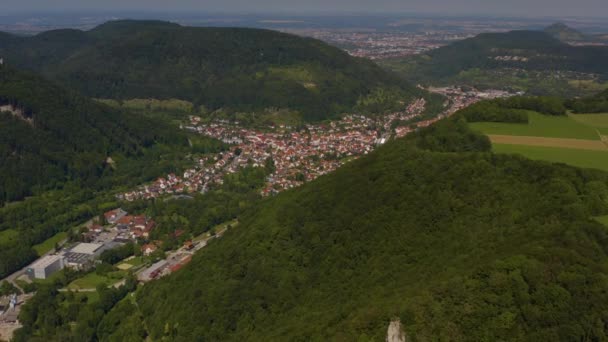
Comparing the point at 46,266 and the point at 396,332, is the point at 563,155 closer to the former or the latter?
the point at 396,332

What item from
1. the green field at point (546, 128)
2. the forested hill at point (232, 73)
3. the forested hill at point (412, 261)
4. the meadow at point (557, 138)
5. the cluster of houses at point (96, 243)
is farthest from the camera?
the forested hill at point (232, 73)

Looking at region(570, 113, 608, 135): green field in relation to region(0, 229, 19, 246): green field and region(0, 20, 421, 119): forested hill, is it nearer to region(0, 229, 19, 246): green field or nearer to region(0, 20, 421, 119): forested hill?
region(0, 229, 19, 246): green field

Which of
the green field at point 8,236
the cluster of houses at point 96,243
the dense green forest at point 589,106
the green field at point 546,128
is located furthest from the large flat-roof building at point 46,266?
the dense green forest at point 589,106

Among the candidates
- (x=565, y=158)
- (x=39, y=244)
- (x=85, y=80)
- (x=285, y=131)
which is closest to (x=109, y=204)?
(x=39, y=244)

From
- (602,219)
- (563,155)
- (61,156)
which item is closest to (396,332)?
(602,219)

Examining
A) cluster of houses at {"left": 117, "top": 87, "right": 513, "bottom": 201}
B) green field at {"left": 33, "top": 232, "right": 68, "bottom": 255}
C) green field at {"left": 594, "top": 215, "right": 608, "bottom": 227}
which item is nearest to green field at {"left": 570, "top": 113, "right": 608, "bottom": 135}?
green field at {"left": 594, "top": 215, "right": 608, "bottom": 227}

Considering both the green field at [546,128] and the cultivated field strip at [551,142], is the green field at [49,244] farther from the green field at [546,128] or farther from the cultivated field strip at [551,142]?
the cultivated field strip at [551,142]

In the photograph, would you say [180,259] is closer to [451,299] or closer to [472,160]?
[472,160]
